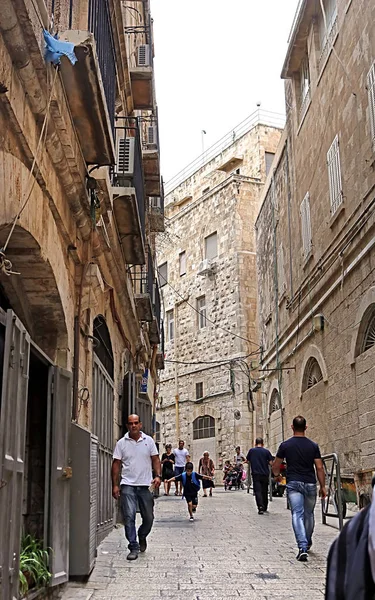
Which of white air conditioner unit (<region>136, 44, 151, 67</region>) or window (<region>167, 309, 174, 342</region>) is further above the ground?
white air conditioner unit (<region>136, 44, 151, 67</region>)

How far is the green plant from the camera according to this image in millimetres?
5164

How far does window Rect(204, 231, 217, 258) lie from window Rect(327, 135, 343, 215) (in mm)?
17606

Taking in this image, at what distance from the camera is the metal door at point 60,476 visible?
5.78 meters

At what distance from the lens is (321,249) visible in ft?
50.4

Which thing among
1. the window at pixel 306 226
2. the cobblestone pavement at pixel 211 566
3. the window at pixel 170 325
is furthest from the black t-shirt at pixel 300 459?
the window at pixel 170 325

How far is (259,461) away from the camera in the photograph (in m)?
13.3

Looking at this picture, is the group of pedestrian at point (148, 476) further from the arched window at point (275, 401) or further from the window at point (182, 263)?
the window at point (182, 263)

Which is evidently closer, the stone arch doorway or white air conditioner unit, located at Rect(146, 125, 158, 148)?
the stone arch doorway

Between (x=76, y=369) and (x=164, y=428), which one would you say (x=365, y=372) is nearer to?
(x=76, y=369)

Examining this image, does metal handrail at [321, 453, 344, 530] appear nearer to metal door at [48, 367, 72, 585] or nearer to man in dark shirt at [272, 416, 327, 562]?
man in dark shirt at [272, 416, 327, 562]

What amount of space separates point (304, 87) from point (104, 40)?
11317mm

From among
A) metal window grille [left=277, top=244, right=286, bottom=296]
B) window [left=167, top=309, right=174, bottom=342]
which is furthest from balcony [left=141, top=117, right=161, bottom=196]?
window [left=167, top=309, right=174, bottom=342]

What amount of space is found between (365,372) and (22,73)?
346 inches

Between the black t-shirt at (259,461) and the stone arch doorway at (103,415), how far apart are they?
124 inches
